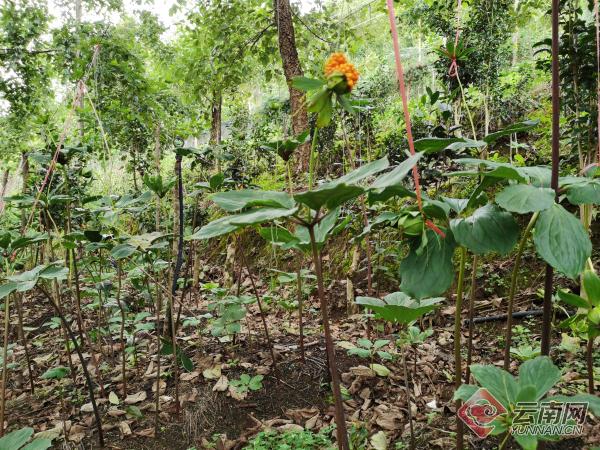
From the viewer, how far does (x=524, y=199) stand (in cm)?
64

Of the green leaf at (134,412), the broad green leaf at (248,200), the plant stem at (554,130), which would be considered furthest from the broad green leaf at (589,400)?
the green leaf at (134,412)

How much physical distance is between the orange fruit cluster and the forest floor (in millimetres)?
1207

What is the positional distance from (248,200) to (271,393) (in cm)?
134

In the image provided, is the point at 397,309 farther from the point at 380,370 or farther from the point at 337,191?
the point at 380,370

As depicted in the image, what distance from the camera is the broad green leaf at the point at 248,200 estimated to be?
728 mm

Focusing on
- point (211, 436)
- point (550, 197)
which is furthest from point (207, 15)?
point (550, 197)

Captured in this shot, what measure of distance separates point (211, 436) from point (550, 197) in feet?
4.93

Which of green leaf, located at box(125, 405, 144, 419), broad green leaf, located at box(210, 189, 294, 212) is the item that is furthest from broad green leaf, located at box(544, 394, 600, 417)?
green leaf, located at box(125, 405, 144, 419)

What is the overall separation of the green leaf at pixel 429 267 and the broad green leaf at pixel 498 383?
0.20 m

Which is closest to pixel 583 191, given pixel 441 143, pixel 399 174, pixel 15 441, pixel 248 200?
pixel 441 143

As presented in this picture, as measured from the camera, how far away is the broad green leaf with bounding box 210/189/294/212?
0.73 m

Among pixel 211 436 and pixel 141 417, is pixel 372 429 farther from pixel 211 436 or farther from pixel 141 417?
pixel 141 417

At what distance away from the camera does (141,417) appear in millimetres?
1730

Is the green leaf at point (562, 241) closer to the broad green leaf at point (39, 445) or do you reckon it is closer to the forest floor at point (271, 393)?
the forest floor at point (271, 393)
